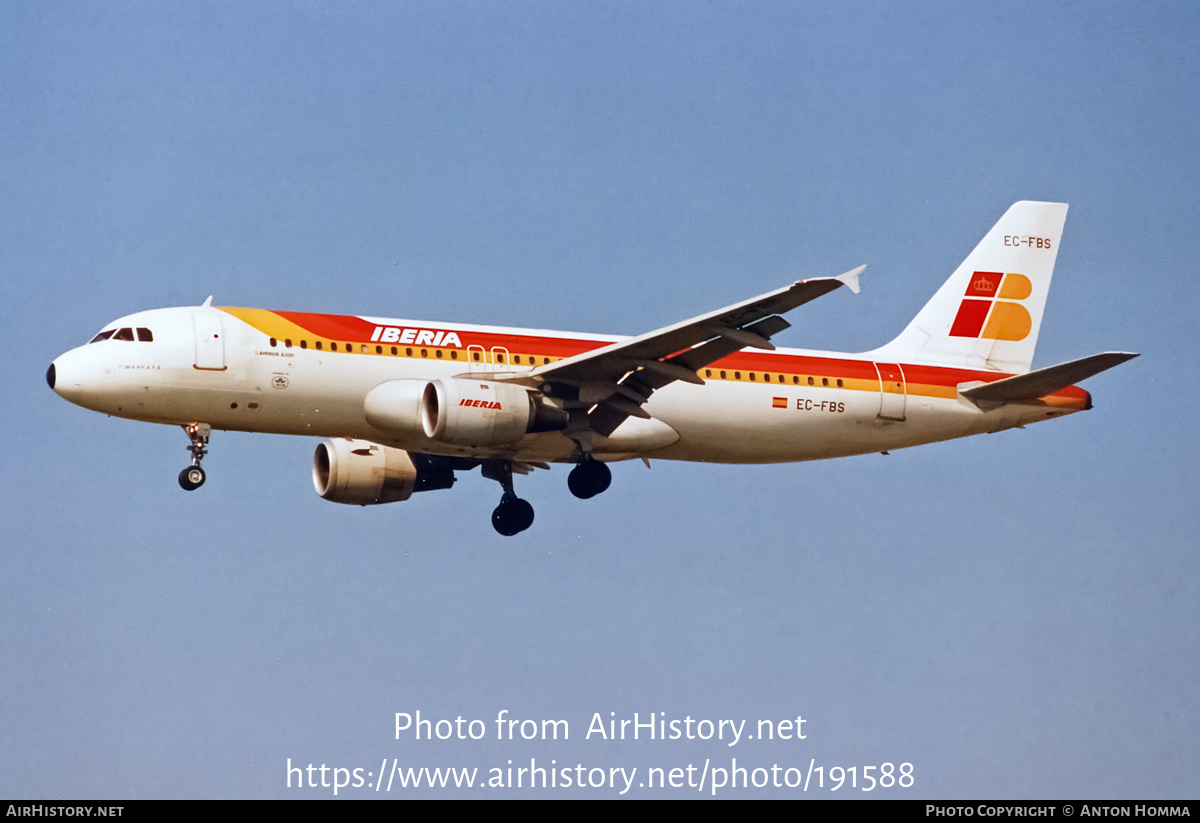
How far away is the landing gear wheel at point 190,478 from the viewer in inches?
1336

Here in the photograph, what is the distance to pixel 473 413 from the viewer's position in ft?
109

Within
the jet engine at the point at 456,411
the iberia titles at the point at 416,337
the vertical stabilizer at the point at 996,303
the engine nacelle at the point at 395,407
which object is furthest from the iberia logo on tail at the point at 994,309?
the engine nacelle at the point at 395,407

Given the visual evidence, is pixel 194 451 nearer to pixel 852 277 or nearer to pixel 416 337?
pixel 416 337

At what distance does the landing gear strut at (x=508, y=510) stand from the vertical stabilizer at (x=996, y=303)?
370 inches

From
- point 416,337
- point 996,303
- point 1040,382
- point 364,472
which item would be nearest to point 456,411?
point 416,337

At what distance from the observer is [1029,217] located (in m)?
42.4

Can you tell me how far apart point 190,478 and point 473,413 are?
20.5 ft

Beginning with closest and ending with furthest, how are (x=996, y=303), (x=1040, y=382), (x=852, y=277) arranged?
(x=852, y=277) < (x=1040, y=382) < (x=996, y=303)

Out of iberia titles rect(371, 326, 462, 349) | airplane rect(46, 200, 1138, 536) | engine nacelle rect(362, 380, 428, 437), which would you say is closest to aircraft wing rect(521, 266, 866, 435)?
airplane rect(46, 200, 1138, 536)

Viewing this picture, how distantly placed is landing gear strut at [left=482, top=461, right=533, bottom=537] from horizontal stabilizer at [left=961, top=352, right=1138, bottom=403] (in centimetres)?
1091

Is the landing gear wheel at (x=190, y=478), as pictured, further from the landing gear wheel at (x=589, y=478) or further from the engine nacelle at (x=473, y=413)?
the landing gear wheel at (x=589, y=478)

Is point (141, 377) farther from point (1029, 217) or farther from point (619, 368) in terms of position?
point (1029, 217)

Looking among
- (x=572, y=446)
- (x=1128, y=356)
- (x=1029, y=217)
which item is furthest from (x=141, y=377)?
(x=1029, y=217)

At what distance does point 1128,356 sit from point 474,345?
13.8 metres
